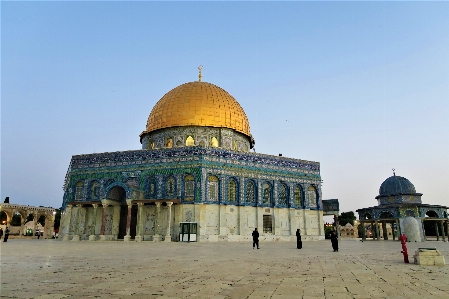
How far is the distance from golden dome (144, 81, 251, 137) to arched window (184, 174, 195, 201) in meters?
6.74

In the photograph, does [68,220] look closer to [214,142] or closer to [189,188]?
[189,188]

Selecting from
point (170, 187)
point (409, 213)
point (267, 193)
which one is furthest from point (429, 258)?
point (409, 213)

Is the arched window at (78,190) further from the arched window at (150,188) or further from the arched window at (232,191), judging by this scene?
the arched window at (232,191)

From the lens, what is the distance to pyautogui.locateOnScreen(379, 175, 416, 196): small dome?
1446 inches

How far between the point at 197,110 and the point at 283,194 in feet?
37.9

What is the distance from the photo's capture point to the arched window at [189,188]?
26183mm

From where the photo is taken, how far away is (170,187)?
1069 inches

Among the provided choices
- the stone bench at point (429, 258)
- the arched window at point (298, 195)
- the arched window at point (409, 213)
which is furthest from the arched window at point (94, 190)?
the arched window at point (409, 213)

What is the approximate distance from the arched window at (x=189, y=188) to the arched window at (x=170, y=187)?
108cm

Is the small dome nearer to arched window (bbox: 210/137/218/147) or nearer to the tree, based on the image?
arched window (bbox: 210/137/218/147)

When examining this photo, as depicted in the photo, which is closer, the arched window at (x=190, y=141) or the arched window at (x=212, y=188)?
the arched window at (x=212, y=188)

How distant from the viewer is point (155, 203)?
86.3ft

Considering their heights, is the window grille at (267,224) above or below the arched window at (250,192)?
below

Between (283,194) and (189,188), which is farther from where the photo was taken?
(283,194)
